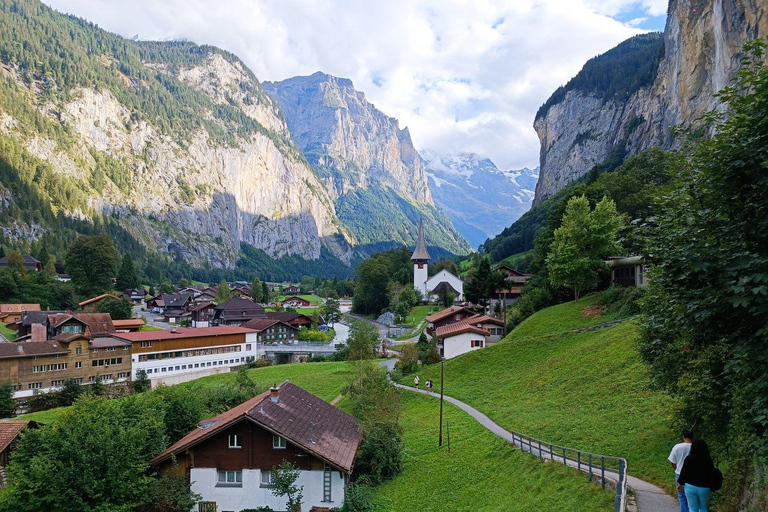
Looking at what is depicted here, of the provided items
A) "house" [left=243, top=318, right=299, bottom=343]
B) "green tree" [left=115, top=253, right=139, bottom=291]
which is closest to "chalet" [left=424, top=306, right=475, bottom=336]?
"house" [left=243, top=318, right=299, bottom=343]

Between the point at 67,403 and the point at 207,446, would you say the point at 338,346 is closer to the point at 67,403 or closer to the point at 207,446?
the point at 67,403

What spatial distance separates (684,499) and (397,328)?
247 ft

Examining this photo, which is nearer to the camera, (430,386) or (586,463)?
(586,463)

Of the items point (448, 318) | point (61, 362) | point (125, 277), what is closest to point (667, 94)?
point (448, 318)

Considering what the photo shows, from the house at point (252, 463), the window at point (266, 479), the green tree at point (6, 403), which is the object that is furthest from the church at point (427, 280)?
the window at point (266, 479)

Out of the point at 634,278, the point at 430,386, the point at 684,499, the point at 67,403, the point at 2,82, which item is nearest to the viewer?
the point at 684,499

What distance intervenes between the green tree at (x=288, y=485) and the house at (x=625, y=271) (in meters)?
36.1

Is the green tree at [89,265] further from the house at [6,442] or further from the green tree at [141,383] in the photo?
the house at [6,442]

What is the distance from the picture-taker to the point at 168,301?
4456 inches

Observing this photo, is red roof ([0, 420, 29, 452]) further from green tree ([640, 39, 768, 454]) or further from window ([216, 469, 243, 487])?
green tree ([640, 39, 768, 454])

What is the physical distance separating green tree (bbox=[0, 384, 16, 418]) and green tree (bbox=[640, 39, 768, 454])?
5852 cm

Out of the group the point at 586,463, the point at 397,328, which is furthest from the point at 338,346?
the point at 586,463

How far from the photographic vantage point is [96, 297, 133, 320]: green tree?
288ft

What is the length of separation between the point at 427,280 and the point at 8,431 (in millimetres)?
82473
